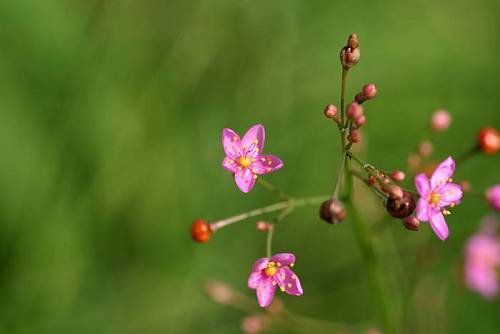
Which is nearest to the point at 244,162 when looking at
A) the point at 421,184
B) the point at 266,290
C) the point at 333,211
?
the point at 266,290

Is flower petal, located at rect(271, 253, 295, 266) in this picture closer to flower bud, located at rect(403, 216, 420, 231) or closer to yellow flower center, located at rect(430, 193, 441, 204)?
flower bud, located at rect(403, 216, 420, 231)

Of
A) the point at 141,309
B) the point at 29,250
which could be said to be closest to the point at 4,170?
the point at 29,250

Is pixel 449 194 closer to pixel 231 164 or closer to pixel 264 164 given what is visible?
pixel 264 164

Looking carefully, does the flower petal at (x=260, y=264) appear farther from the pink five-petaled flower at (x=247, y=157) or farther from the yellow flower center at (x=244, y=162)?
the yellow flower center at (x=244, y=162)

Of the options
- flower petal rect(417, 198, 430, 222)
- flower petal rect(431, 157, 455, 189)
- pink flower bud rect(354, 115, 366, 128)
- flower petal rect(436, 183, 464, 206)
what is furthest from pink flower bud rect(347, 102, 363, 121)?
flower petal rect(436, 183, 464, 206)

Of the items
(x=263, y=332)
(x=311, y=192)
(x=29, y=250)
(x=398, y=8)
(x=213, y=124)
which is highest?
(x=398, y=8)

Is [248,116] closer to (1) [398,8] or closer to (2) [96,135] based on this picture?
(2) [96,135]
